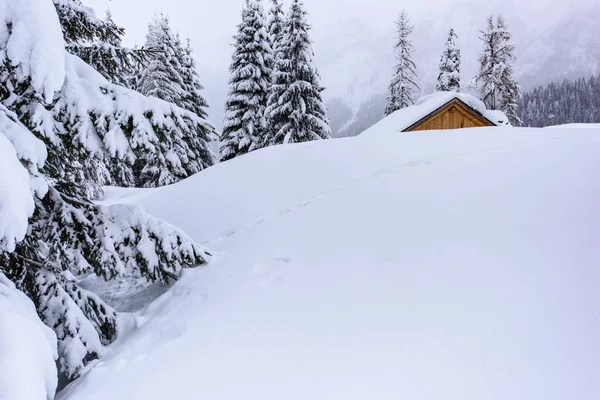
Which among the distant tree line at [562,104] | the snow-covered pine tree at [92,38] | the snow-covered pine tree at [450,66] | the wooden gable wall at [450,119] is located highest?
the distant tree line at [562,104]

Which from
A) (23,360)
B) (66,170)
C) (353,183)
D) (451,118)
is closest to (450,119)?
(451,118)

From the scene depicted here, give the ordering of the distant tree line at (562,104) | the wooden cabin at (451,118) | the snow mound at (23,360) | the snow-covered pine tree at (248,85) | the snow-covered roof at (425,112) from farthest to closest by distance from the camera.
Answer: the distant tree line at (562,104)
the snow-covered pine tree at (248,85)
the wooden cabin at (451,118)
the snow-covered roof at (425,112)
the snow mound at (23,360)

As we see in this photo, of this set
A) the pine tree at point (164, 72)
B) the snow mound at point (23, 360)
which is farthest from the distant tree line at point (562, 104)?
the snow mound at point (23, 360)

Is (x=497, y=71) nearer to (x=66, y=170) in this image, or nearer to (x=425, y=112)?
(x=425, y=112)

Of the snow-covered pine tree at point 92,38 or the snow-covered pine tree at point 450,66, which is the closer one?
the snow-covered pine tree at point 92,38

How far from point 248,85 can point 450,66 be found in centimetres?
1827

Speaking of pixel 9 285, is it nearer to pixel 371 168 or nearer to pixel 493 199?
pixel 493 199

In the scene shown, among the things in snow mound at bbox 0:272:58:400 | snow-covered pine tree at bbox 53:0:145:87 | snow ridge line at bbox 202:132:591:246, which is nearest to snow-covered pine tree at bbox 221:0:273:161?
snow ridge line at bbox 202:132:591:246

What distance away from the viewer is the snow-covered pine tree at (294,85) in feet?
65.4

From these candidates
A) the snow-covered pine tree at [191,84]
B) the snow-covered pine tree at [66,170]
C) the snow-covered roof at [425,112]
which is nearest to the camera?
the snow-covered pine tree at [66,170]

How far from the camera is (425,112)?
1603 centimetres

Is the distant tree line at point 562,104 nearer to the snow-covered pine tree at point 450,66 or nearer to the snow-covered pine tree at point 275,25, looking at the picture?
the snow-covered pine tree at point 450,66

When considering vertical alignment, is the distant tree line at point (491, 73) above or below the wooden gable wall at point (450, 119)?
above

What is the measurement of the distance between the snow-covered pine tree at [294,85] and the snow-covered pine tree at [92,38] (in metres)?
16.0
